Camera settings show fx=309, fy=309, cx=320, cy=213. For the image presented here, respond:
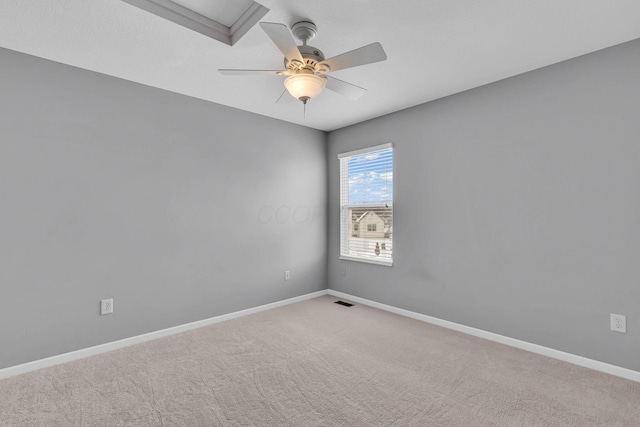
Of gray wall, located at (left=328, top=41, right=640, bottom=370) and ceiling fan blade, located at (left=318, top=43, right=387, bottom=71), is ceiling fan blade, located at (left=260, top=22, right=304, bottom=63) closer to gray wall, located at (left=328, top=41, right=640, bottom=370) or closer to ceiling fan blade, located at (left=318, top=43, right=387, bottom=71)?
ceiling fan blade, located at (left=318, top=43, right=387, bottom=71)

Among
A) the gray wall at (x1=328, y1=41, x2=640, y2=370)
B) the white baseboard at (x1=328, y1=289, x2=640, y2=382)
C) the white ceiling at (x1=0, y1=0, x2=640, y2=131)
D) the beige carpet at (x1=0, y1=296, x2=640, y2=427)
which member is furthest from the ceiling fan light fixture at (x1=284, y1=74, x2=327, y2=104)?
Answer: the white baseboard at (x1=328, y1=289, x2=640, y2=382)

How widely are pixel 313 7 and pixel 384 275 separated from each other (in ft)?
9.88

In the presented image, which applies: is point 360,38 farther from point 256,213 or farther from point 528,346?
point 528,346

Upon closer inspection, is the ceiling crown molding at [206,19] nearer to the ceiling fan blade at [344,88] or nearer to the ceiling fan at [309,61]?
the ceiling fan at [309,61]

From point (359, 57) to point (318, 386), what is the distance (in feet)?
7.29

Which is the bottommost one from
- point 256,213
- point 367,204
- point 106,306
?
point 106,306

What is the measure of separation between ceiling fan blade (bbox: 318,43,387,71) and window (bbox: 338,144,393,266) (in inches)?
77.8

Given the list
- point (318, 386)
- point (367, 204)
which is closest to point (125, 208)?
point (318, 386)

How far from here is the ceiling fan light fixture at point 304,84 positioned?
2.06 meters

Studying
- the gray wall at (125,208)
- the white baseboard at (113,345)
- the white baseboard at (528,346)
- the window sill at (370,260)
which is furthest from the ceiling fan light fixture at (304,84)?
the white baseboard at (528,346)

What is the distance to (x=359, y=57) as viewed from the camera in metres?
1.88

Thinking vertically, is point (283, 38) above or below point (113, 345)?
above

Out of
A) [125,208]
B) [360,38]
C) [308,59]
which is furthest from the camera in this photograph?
[125,208]

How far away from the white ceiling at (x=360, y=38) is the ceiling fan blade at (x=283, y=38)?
0.92 ft
